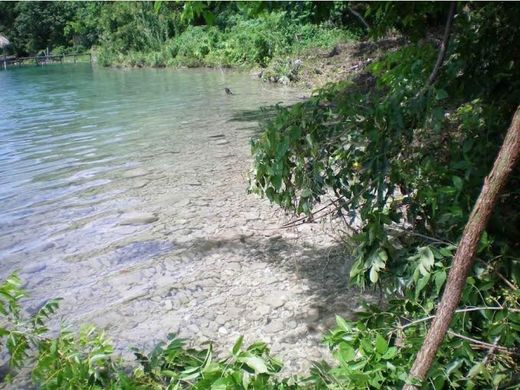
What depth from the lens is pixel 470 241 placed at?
155cm

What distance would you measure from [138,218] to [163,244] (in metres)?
0.96

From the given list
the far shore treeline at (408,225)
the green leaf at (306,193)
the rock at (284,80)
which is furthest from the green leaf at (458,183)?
the rock at (284,80)

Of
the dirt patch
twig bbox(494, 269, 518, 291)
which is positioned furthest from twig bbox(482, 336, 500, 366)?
the dirt patch

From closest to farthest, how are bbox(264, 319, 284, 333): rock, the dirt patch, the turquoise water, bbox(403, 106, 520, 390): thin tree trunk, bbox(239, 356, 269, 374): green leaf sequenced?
1. bbox(403, 106, 520, 390): thin tree trunk
2. bbox(239, 356, 269, 374): green leaf
3. bbox(264, 319, 284, 333): rock
4. the turquoise water
5. the dirt patch

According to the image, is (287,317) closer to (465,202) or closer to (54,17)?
(465,202)

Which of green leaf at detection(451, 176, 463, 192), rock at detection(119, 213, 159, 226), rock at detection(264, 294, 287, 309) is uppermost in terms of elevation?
green leaf at detection(451, 176, 463, 192)

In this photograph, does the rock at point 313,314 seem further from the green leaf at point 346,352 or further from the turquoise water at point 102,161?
the turquoise water at point 102,161

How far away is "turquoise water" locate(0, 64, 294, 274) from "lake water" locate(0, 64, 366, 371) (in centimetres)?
3

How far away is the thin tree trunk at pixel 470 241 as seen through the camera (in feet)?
4.68

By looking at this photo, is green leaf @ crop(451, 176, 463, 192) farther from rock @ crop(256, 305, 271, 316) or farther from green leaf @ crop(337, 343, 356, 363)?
rock @ crop(256, 305, 271, 316)

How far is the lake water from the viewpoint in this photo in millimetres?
3982

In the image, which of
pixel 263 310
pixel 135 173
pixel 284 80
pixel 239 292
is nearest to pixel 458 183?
pixel 263 310

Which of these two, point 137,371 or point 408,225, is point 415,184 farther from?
point 137,371

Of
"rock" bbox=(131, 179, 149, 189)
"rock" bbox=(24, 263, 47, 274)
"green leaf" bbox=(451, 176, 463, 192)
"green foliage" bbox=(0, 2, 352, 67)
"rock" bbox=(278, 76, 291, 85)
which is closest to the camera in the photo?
"green leaf" bbox=(451, 176, 463, 192)
